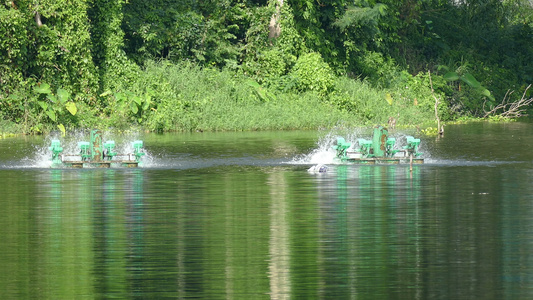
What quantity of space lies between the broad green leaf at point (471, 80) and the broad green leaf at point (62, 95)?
20.0 metres

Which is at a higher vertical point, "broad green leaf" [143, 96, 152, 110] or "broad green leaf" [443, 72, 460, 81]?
"broad green leaf" [443, 72, 460, 81]

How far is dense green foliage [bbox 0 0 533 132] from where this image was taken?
38312 millimetres

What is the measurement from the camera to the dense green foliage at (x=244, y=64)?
38312 mm

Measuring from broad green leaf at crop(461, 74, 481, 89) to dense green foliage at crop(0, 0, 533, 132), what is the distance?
6cm

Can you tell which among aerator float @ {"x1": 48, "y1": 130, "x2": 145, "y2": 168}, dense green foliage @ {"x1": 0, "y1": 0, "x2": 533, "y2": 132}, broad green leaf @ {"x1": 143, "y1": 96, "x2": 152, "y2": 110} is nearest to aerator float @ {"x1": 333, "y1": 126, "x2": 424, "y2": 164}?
aerator float @ {"x1": 48, "y1": 130, "x2": 145, "y2": 168}

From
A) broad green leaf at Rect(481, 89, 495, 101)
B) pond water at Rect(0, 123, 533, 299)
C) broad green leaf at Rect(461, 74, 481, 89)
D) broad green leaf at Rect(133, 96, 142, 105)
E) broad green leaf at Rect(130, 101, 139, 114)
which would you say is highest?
broad green leaf at Rect(461, 74, 481, 89)

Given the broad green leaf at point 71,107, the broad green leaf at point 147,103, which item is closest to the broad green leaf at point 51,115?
the broad green leaf at point 71,107

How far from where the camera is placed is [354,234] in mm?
14336

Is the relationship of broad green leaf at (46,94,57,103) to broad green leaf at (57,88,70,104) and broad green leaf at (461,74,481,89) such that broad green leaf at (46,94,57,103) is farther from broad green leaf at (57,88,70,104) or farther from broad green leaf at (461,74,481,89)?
broad green leaf at (461,74,481,89)

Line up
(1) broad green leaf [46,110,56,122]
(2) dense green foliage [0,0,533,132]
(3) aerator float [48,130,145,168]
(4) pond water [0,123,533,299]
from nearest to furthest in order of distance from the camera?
(4) pond water [0,123,533,299] → (3) aerator float [48,130,145,168] → (1) broad green leaf [46,110,56,122] → (2) dense green foliage [0,0,533,132]

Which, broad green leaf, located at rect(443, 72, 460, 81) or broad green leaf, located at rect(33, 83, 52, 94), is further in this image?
broad green leaf, located at rect(443, 72, 460, 81)

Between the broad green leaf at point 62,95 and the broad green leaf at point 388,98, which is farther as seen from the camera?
the broad green leaf at point 388,98

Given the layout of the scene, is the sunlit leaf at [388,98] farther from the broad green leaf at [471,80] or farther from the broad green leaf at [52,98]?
the broad green leaf at [52,98]

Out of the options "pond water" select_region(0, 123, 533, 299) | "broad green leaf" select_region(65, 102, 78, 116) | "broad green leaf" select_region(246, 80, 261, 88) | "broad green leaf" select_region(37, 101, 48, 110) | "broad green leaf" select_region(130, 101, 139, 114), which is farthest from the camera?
"broad green leaf" select_region(246, 80, 261, 88)
